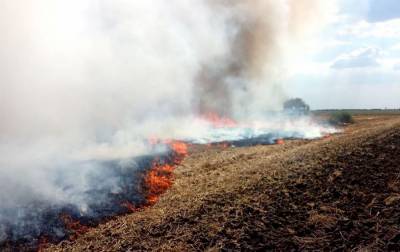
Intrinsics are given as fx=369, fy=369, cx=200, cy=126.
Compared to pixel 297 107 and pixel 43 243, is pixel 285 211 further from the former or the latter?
pixel 297 107

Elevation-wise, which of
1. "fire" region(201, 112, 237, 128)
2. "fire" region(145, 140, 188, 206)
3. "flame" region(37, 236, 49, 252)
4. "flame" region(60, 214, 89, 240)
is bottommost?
"flame" region(37, 236, 49, 252)

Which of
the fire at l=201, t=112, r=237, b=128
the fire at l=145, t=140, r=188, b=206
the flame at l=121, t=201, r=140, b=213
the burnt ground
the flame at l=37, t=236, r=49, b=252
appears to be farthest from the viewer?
the fire at l=201, t=112, r=237, b=128

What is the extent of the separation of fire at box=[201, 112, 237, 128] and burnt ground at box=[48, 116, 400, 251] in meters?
25.8

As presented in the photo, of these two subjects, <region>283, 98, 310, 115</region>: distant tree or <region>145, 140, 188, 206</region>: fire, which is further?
<region>283, 98, 310, 115</region>: distant tree

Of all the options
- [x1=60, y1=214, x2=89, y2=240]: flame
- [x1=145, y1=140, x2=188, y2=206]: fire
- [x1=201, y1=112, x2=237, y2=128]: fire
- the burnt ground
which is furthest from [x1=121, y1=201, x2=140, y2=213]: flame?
[x1=201, y1=112, x2=237, y2=128]: fire

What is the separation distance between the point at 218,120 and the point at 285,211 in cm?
3204

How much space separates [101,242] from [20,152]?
10.4 meters

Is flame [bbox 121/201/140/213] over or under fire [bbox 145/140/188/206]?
under

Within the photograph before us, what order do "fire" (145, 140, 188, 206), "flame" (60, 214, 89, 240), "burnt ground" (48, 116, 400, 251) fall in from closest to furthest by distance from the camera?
"burnt ground" (48, 116, 400, 251), "flame" (60, 214, 89, 240), "fire" (145, 140, 188, 206)

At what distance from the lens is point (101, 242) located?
34.4ft

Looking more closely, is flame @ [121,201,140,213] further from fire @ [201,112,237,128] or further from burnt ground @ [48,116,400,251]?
fire @ [201,112,237,128]

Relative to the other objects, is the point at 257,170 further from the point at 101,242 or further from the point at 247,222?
the point at 101,242

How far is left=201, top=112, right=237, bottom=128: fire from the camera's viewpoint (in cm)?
4078

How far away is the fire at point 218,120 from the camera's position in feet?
134
